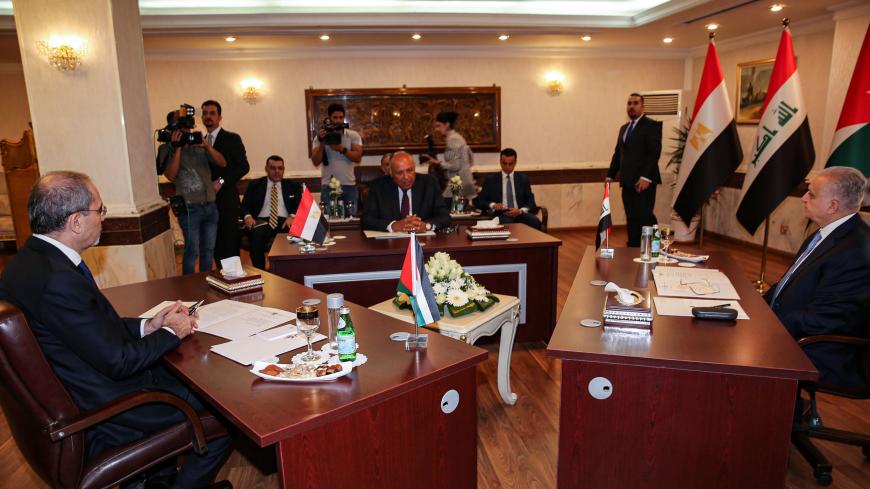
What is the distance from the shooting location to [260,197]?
5426 mm

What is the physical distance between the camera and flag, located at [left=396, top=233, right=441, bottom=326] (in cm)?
189

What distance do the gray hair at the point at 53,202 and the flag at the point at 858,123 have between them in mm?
4914

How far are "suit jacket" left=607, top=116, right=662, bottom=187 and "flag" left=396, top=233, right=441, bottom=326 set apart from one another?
14.5 feet

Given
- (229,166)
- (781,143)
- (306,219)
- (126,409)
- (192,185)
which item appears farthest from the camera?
(229,166)

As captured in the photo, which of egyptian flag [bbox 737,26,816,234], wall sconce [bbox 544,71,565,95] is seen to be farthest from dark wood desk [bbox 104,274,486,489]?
wall sconce [bbox 544,71,565,95]

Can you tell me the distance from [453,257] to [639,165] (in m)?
3.11

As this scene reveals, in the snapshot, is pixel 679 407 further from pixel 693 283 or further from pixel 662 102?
pixel 662 102

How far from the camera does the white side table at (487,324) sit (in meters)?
2.53

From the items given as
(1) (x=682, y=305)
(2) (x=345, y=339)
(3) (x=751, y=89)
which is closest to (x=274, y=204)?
(2) (x=345, y=339)

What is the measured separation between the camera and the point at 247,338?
6.54 ft

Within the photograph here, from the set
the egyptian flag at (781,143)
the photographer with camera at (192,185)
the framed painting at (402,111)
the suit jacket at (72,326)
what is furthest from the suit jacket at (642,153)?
the suit jacket at (72,326)

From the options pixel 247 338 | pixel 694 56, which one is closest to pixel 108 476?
pixel 247 338

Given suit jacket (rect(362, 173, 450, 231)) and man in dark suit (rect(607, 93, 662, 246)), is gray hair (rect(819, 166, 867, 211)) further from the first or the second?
man in dark suit (rect(607, 93, 662, 246))

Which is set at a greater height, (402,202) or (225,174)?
(225,174)
